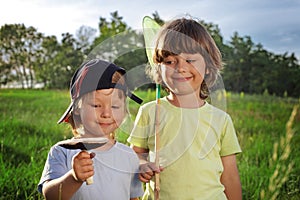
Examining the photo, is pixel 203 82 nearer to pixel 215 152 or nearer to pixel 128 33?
pixel 215 152

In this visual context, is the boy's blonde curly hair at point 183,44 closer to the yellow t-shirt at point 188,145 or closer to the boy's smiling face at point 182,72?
the boy's smiling face at point 182,72

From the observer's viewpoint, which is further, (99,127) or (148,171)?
(148,171)

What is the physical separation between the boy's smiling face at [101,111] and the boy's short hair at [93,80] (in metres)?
0.03

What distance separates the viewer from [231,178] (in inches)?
97.2

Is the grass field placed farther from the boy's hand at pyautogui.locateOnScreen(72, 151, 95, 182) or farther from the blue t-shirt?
the boy's hand at pyautogui.locateOnScreen(72, 151, 95, 182)

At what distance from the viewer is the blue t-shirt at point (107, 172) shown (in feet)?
6.18

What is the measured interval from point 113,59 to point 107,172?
1.64ft

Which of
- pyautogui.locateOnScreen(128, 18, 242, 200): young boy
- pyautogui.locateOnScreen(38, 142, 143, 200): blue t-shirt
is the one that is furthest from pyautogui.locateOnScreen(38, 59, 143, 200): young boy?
pyautogui.locateOnScreen(128, 18, 242, 200): young boy

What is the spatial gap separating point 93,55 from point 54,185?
1.83 feet

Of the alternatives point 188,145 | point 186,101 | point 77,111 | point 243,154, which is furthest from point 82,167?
point 243,154

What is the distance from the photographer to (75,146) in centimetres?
162

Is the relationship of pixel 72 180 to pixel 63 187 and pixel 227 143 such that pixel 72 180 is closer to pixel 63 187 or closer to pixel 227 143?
pixel 63 187

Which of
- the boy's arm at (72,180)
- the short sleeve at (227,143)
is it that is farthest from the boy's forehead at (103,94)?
the short sleeve at (227,143)

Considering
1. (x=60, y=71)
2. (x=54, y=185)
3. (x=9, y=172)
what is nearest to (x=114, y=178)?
(x=54, y=185)
